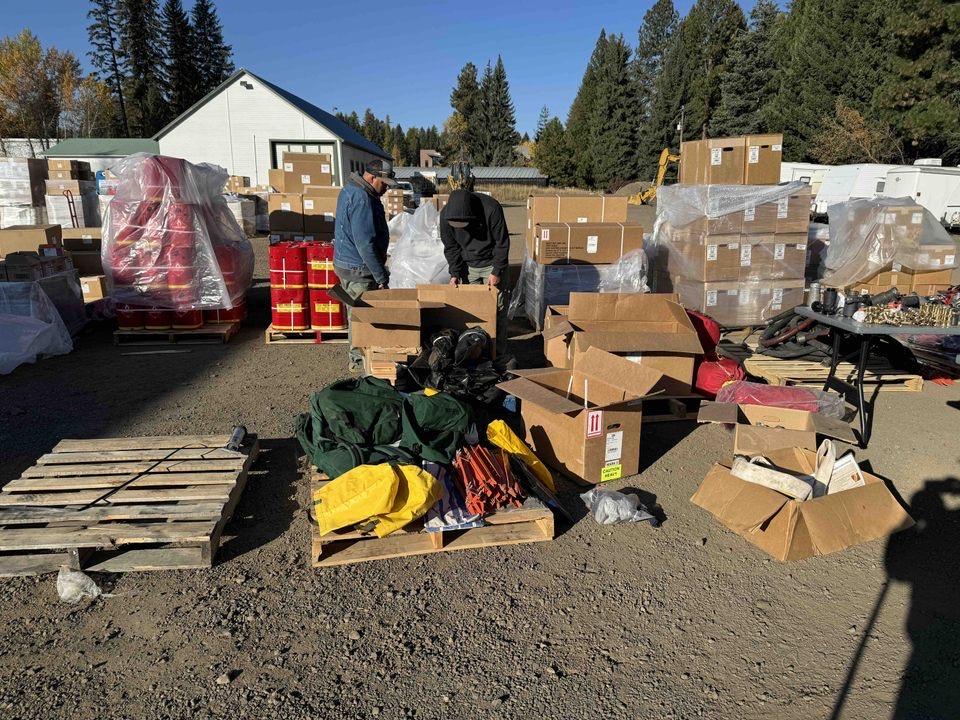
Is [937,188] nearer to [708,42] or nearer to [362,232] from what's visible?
[362,232]

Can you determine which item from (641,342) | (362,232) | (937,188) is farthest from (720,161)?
(937,188)

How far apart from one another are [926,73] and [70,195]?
98.4ft

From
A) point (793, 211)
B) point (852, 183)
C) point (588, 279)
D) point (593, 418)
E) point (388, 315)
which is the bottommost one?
point (593, 418)

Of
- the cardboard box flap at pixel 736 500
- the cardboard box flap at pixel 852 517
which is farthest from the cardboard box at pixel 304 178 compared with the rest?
the cardboard box flap at pixel 852 517

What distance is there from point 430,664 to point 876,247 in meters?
8.21

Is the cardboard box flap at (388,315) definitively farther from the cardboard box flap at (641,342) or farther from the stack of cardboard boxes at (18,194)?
the stack of cardboard boxes at (18,194)

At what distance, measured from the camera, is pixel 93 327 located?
8336 millimetres

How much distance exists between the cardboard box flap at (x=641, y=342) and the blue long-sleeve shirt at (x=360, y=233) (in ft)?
7.12

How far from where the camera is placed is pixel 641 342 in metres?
4.86

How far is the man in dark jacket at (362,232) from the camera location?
5.70m

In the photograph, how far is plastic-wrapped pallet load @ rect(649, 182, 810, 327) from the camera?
24.6 ft

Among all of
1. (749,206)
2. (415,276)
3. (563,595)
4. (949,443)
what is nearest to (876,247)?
(749,206)

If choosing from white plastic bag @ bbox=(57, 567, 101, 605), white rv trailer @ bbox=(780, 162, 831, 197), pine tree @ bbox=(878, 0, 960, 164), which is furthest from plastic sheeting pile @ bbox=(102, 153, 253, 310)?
white rv trailer @ bbox=(780, 162, 831, 197)

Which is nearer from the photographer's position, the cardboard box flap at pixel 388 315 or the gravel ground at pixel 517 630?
the gravel ground at pixel 517 630
